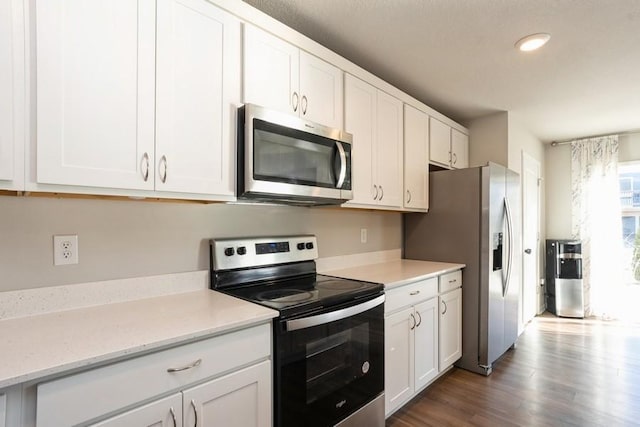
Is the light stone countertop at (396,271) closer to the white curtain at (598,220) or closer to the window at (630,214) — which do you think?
the white curtain at (598,220)

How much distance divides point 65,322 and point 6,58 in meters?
0.87

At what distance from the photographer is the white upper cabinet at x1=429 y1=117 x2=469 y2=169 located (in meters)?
2.98

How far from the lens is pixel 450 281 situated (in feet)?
8.47

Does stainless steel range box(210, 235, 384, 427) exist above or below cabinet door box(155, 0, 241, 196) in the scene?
below

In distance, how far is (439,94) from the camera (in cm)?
297

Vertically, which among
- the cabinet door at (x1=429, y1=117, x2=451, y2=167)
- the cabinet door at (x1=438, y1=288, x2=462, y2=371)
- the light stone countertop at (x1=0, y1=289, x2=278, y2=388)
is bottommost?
the cabinet door at (x1=438, y1=288, x2=462, y2=371)

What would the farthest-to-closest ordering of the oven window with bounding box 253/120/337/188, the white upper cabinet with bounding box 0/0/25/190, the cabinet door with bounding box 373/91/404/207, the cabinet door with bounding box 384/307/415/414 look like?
the cabinet door with bounding box 373/91/404/207
the cabinet door with bounding box 384/307/415/414
the oven window with bounding box 253/120/337/188
the white upper cabinet with bounding box 0/0/25/190

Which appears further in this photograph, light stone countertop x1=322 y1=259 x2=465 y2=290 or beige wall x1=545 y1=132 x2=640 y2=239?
beige wall x1=545 y1=132 x2=640 y2=239

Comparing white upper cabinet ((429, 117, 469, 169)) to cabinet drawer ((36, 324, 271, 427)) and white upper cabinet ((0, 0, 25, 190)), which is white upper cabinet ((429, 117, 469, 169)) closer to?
cabinet drawer ((36, 324, 271, 427))

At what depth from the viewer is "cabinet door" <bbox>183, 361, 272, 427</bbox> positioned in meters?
1.09

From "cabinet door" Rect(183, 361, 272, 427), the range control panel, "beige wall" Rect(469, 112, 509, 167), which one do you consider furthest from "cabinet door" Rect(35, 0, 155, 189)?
"beige wall" Rect(469, 112, 509, 167)

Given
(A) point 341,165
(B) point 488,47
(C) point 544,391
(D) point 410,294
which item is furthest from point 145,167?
(C) point 544,391

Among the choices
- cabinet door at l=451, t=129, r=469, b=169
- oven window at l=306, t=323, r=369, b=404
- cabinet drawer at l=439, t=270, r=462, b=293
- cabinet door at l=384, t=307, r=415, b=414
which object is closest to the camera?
oven window at l=306, t=323, r=369, b=404

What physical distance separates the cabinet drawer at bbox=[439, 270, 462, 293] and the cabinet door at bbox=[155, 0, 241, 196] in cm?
175
